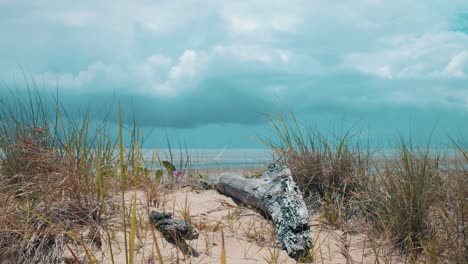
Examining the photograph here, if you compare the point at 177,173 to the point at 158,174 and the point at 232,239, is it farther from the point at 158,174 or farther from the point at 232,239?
the point at 232,239

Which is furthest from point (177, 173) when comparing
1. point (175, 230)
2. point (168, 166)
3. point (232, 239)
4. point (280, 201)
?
point (175, 230)

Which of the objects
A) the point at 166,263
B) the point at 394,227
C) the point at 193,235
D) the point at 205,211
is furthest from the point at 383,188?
the point at 166,263

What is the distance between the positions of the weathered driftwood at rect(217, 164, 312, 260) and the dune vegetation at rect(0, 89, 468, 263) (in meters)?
0.12

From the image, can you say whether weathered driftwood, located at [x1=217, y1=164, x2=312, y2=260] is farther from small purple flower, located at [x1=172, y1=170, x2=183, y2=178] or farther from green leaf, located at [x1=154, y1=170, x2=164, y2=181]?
green leaf, located at [x1=154, y1=170, x2=164, y2=181]

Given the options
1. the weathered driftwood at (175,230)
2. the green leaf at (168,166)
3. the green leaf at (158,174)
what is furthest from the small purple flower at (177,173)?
the weathered driftwood at (175,230)

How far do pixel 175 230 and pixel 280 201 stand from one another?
119 centimetres

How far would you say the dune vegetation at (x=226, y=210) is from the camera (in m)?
3.67

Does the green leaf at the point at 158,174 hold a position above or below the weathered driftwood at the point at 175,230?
above

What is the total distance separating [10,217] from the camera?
377cm

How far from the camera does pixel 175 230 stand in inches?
143

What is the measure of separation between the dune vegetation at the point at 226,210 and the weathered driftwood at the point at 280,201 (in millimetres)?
123

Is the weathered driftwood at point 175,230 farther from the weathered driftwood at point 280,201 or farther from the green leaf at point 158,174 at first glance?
the green leaf at point 158,174

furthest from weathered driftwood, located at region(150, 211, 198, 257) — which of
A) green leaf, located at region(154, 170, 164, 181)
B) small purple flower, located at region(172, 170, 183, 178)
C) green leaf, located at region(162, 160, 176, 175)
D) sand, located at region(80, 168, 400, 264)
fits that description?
green leaf, located at region(162, 160, 176, 175)

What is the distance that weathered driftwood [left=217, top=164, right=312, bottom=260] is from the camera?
3998 mm
